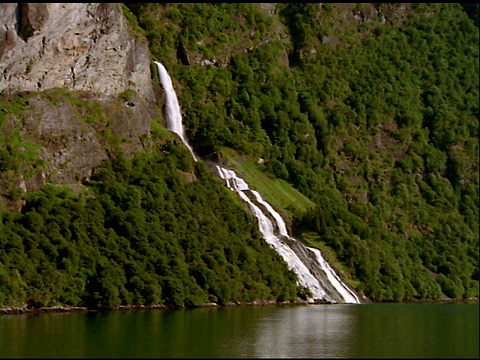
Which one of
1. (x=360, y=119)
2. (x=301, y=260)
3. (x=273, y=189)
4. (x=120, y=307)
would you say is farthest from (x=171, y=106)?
(x=120, y=307)

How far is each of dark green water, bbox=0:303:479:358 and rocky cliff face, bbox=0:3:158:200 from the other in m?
23.4

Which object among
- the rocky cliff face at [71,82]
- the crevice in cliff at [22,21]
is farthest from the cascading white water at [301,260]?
the crevice in cliff at [22,21]

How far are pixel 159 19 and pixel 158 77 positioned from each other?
18.8m

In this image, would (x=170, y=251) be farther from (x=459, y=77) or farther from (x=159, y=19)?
(x=459, y=77)

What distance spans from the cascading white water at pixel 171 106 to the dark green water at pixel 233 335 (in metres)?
49.1

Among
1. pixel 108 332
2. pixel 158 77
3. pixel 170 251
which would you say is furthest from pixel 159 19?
pixel 108 332

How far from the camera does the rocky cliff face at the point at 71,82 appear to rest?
301ft

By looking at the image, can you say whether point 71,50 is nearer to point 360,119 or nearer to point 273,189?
point 273,189

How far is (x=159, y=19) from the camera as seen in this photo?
465 ft

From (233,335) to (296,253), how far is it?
51.6 m

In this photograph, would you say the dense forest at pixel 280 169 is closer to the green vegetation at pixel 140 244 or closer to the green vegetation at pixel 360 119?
the green vegetation at pixel 140 244

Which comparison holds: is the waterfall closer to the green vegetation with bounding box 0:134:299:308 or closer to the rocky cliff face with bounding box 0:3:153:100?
the green vegetation with bounding box 0:134:299:308

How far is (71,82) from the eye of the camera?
334 feet

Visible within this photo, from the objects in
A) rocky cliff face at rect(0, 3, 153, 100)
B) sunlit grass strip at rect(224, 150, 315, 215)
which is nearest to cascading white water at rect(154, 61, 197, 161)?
rocky cliff face at rect(0, 3, 153, 100)
